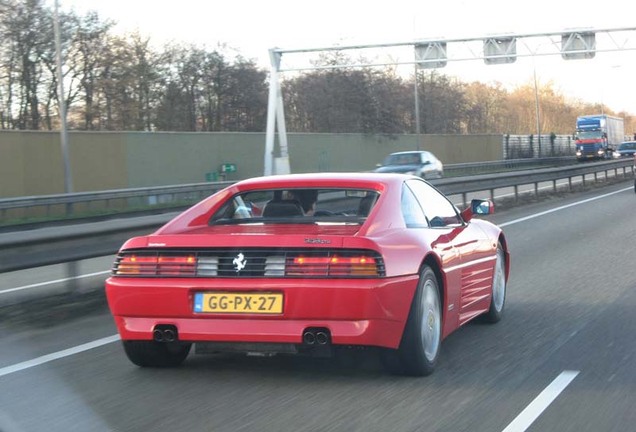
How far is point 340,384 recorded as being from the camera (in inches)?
237

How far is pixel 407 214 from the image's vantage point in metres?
6.58

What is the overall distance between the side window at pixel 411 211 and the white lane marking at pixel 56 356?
8.59ft

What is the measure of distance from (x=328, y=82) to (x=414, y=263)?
59.1 m

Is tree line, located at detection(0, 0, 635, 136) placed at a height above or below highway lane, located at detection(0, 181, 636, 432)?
A: above

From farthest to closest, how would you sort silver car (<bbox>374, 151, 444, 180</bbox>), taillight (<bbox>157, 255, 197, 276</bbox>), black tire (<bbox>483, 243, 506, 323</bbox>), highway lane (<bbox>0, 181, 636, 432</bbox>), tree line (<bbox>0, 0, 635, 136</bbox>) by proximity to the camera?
tree line (<bbox>0, 0, 635, 136</bbox>), silver car (<bbox>374, 151, 444, 180</bbox>), black tire (<bbox>483, 243, 506, 323</bbox>), taillight (<bbox>157, 255, 197, 276</bbox>), highway lane (<bbox>0, 181, 636, 432</bbox>)

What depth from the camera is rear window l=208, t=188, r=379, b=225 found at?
22.0ft

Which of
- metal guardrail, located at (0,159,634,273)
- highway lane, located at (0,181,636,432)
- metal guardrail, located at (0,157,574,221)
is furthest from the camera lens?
metal guardrail, located at (0,157,574,221)

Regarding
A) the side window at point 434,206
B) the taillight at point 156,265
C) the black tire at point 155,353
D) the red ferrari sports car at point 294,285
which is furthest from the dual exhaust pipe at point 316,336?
the side window at point 434,206

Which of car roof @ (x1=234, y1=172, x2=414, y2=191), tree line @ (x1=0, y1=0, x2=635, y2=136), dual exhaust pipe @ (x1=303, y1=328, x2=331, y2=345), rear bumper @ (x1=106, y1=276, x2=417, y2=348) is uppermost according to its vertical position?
tree line @ (x1=0, y1=0, x2=635, y2=136)

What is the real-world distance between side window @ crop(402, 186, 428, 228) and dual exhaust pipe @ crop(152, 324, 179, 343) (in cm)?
168

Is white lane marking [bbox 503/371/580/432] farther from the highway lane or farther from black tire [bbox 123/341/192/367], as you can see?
black tire [bbox 123/341/192/367]

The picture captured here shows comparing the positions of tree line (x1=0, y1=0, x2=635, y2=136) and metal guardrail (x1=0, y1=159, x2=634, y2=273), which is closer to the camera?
metal guardrail (x1=0, y1=159, x2=634, y2=273)

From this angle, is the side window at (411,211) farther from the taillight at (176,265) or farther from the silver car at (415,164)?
the silver car at (415,164)

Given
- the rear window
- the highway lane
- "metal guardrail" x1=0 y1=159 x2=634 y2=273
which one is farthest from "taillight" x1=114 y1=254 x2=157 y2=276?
"metal guardrail" x1=0 y1=159 x2=634 y2=273
